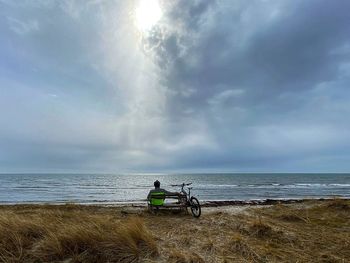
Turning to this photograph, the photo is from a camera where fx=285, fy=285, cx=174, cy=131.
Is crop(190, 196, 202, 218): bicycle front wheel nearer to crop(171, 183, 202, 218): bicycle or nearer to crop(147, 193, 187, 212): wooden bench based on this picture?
crop(171, 183, 202, 218): bicycle

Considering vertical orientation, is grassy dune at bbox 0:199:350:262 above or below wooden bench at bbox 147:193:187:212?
below

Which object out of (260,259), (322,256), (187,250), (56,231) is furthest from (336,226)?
(56,231)

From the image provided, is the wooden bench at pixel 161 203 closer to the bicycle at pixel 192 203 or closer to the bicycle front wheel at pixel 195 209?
the bicycle at pixel 192 203

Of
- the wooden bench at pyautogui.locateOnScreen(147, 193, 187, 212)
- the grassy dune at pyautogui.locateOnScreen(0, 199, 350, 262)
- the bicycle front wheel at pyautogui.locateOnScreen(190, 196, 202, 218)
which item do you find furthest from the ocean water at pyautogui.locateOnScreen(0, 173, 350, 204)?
the grassy dune at pyautogui.locateOnScreen(0, 199, 350, 262)

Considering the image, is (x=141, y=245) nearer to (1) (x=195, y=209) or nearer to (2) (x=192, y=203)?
(1) (x=195, y=209)

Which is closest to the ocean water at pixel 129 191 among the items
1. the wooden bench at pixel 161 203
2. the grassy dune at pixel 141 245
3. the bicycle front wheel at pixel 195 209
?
the bicycle front wheel at pixel 195 209

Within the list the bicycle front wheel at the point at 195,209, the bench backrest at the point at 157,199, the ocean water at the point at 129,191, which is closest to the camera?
the bicycle front wheel at the point at 195,209

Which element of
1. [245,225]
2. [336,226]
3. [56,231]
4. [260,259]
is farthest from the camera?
[336,226]

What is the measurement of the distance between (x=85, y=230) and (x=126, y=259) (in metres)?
1.03

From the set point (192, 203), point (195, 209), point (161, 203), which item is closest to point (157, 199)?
point (161, 203)

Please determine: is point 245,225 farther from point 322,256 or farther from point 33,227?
point 33,227

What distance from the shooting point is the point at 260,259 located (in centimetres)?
523

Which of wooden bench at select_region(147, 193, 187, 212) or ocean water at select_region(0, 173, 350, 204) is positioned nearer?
wooden bench at select_region(147, 193, 187, 212)

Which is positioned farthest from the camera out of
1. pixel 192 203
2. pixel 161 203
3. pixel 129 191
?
pixel 129 191
